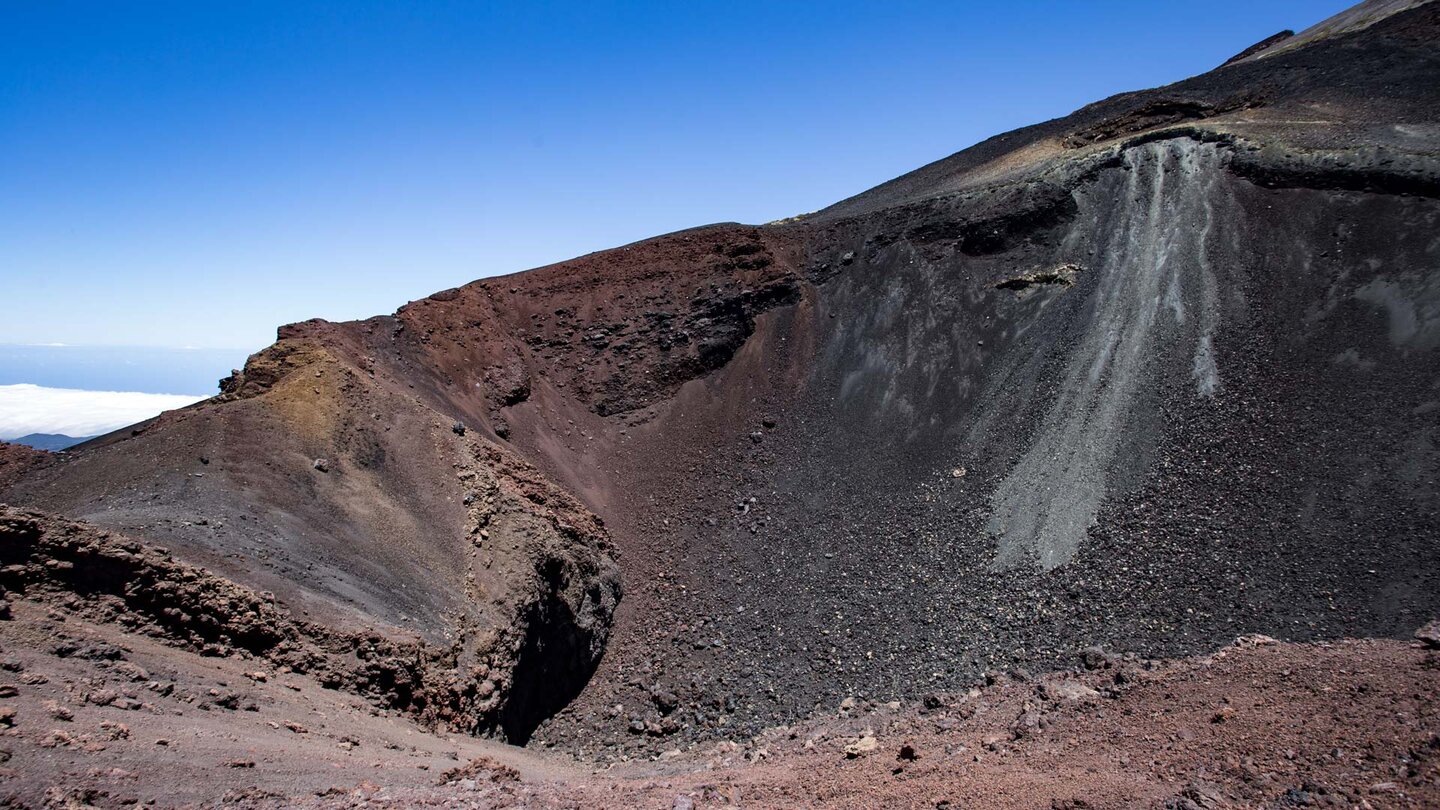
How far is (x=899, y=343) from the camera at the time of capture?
2478cm

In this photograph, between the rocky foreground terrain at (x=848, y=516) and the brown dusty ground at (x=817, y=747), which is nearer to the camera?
the brown dusty ground at (x=817, y=747)

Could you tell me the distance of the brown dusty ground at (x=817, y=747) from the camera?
7230 millimetres

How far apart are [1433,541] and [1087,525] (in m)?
5.51

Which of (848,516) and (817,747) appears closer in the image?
(817,747)

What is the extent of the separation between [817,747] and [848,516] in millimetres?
8118

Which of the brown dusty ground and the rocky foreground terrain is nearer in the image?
the brown dusty ground

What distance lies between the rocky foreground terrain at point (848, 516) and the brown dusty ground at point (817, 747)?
6 cm

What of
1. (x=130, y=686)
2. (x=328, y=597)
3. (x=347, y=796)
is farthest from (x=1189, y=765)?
(x=328, y=597)

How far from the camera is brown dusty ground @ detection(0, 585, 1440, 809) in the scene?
723 cm

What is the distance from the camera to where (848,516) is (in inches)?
798

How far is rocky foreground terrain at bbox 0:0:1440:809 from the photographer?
9125mm

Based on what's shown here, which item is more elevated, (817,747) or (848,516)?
(848,516)

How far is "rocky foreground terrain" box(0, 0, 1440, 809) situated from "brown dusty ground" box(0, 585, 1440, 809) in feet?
0.20

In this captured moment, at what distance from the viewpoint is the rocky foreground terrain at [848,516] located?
9125 millimetres
